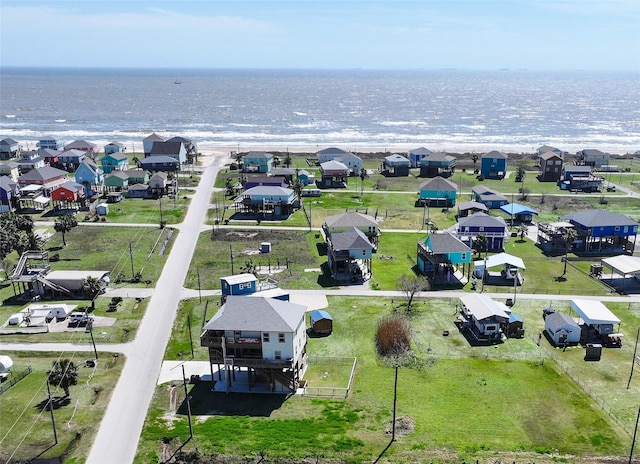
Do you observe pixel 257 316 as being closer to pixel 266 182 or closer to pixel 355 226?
pixel 355 226

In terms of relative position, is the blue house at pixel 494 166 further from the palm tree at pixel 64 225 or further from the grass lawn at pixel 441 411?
the palm tree at pixel 64 225

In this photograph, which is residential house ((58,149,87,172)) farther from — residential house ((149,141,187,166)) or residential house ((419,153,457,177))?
residential house ((419,153,457,177))

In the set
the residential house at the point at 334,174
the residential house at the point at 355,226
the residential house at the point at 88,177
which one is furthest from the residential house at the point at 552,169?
the residential house at the point at 88,177

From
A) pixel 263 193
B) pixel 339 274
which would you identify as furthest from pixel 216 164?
pixel 339 274

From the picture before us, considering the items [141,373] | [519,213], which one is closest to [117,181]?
[141,373]

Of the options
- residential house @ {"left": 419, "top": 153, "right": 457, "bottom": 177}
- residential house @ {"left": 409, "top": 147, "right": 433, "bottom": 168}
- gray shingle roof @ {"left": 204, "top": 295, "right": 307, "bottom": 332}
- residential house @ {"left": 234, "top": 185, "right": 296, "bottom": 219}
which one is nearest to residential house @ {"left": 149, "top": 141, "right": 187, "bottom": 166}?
residential house @ {"left": 234, "top": 185, "right": 296, "bottom": 219}

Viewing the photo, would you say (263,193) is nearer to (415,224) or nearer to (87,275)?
(415,224)

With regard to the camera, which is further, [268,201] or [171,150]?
[171,150]
